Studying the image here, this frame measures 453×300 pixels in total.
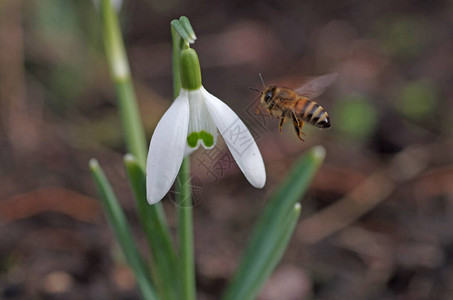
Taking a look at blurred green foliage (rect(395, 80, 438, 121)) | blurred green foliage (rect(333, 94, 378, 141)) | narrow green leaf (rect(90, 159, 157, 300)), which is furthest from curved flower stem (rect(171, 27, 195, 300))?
blurred green foliage (rect(395, 80, 438, 121))

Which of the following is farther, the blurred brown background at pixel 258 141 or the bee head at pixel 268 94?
the blurred brown background at pixel 258 141

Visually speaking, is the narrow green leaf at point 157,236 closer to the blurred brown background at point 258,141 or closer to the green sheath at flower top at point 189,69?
the green sheath at flower top at point 189,69

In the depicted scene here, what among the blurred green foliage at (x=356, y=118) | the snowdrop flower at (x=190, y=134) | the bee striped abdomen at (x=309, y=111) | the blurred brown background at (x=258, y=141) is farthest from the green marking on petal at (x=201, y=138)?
the blurred green foliage at (x=356, y=118)

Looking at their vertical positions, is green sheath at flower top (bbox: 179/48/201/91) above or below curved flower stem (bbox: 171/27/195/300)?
above

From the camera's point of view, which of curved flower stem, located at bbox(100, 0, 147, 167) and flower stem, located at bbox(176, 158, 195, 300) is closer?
flower stem, located at bbox(176, 158, 195, 300)

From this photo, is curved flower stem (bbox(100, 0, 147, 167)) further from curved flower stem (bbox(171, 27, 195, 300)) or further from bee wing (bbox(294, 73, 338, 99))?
bee wing (bbox(294, 73, 338, 99))

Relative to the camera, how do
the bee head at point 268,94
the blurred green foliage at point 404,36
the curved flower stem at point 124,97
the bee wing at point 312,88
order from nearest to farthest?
the bee head at point 268,94
the bee wing at point 312,88
the curved flower stem at point 124,97
the blurred green foliage at point 404,36
